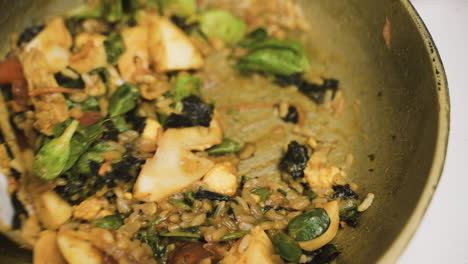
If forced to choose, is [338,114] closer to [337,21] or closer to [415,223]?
[337,21]

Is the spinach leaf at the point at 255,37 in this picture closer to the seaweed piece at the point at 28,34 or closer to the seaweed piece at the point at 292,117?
the seaweed piece at the point at 292,117

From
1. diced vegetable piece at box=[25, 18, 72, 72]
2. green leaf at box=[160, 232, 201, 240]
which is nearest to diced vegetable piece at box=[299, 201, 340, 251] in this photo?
green leaf at box=[160, 232, 201, 240]

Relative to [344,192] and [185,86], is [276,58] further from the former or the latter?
[344,192]

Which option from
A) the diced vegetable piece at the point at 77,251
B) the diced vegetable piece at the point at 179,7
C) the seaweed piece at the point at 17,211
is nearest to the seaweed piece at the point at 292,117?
the diced vegetable piece at the point at 179,7

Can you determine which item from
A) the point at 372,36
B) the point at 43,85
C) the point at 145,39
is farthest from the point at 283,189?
the point at 43,85

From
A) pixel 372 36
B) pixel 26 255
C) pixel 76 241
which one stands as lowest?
pixel 26 255

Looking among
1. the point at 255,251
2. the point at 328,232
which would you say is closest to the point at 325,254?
the point at 328,232
